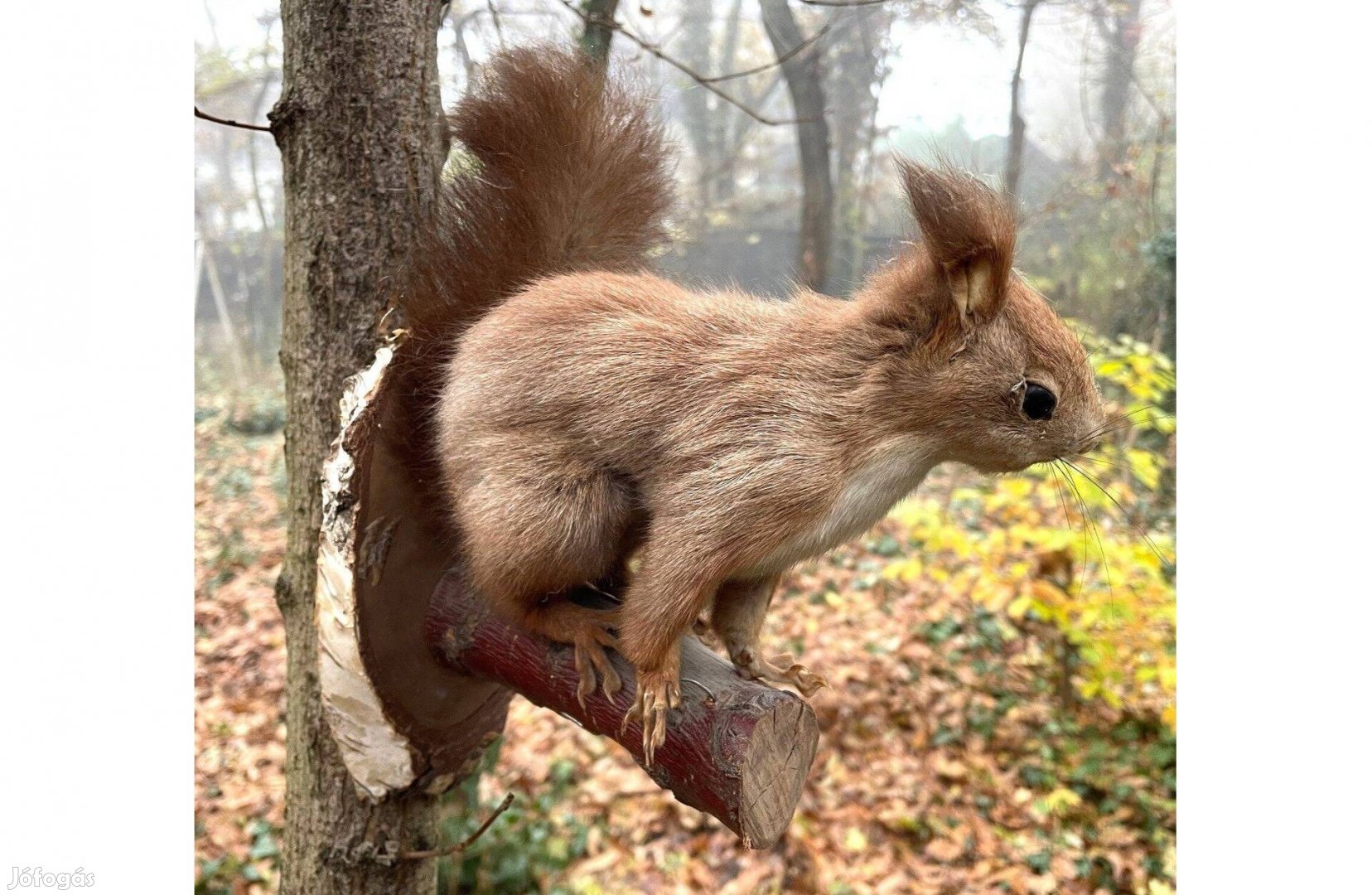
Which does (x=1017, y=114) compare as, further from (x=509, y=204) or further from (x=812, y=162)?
(x=509, y=204)

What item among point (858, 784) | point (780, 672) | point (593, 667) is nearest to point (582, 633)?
point (593, 667)

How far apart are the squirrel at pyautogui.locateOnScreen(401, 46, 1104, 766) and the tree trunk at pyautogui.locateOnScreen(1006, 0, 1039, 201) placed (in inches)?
111

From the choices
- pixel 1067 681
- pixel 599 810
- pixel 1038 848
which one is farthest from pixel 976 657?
pixel 599 810

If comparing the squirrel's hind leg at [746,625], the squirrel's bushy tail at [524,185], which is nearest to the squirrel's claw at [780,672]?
the squirrel's hind leg at [746,625]

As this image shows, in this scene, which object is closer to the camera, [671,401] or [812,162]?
[671,401]

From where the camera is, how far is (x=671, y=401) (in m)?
1.31

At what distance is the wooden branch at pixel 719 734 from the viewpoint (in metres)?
1.24

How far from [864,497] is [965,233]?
14.3 inches

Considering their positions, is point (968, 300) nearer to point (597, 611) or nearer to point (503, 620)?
point (597, 611)

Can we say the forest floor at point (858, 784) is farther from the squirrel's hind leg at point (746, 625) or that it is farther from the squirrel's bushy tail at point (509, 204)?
the squirrel's bushy tail at point (509, 204)

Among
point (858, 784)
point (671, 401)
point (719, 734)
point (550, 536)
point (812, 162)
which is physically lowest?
point (858, 784)

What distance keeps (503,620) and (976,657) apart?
128 inches

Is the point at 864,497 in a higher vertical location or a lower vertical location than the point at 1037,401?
lower

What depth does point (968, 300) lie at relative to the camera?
3.99 ft
